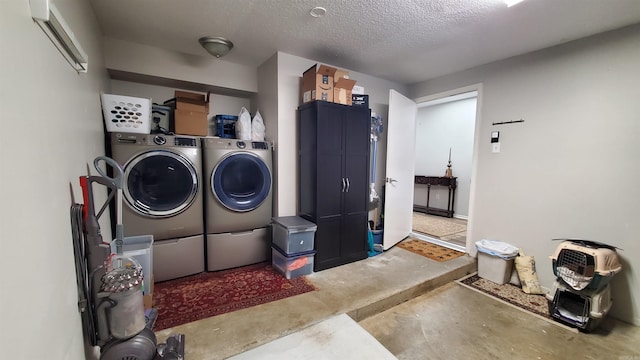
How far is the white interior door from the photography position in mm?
3217

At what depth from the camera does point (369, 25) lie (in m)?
2.12

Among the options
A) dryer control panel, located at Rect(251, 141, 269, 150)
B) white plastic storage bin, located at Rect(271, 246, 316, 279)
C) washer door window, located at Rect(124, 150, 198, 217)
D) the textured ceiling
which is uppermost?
the textured ceiling

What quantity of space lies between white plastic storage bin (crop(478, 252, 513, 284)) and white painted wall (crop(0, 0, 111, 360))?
334 centimetres

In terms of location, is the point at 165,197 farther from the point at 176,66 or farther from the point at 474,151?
the point at 474,151

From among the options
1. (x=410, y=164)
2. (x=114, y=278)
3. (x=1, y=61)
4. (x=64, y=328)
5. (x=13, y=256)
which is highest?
(x=1, y=61)

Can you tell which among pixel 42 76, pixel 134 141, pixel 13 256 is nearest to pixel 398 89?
pixel 134 141

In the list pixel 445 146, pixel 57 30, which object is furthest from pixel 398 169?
pixel 57 30

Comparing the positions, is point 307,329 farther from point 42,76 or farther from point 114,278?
point 42,76

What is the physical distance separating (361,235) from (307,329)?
56.2 inches

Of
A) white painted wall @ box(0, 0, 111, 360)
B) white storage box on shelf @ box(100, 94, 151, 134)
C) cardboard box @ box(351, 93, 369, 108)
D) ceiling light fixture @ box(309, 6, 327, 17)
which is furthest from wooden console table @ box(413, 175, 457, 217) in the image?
white painted wall @ box(0, 0, 111, 360)

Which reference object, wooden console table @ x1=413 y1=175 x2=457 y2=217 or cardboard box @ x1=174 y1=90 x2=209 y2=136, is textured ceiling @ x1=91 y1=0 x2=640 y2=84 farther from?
wooden console table @ x1=413 y1=175 x2=457 y2=217

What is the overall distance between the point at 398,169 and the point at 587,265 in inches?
76.7

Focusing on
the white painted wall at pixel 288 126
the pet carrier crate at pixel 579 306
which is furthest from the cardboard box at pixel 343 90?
the pet carrier crate at pixel 579 306

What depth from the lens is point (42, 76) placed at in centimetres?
92
